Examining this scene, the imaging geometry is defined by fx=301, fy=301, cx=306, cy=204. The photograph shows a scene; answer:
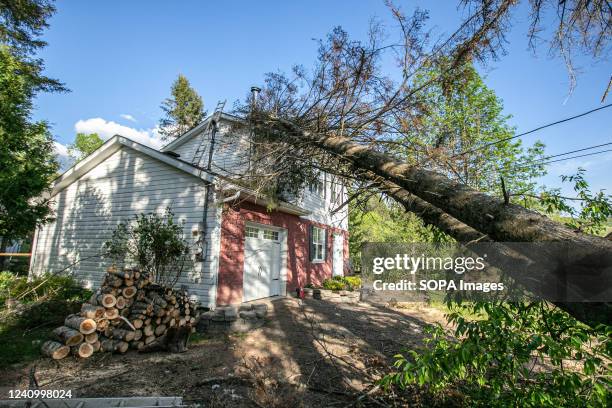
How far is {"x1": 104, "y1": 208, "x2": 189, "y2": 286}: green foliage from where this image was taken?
7613 millimetres

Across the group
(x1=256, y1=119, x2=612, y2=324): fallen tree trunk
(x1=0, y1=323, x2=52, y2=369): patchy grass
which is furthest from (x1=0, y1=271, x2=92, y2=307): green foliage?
(x1=256, y1=119, x2=612, y2=324): fallen tree trunk

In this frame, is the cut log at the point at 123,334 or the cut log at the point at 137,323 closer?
the cut log at the point at 123,334

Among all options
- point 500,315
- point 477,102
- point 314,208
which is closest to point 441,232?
point 500,315

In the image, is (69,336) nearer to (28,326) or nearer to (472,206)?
(28,326)

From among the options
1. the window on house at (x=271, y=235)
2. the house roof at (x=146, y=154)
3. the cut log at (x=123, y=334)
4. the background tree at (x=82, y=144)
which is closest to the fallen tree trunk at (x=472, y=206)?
the house roof at (x=146, y=154)

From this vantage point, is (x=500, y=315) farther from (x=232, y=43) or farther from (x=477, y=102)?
(x=477, y=102)

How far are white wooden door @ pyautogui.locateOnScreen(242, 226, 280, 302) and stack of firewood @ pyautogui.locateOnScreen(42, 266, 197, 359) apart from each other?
263 cm

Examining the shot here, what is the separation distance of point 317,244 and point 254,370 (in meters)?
9.84

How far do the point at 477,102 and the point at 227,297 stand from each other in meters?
14.7

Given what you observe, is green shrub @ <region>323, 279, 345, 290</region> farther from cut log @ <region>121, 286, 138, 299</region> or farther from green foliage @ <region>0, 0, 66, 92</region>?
green foliage @ <region>0, 0, 66, 92</region>

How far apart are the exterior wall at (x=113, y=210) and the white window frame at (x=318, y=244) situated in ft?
19.1

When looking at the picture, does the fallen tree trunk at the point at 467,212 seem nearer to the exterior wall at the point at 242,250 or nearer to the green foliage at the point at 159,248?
the exterior wall at the point at 242,250

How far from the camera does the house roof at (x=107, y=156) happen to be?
8320mm

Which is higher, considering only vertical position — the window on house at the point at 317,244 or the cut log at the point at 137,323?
the window on house at the point at 317,244
